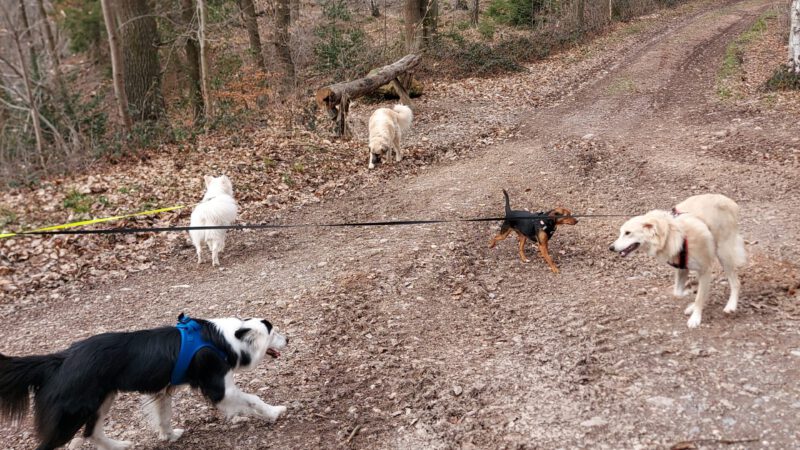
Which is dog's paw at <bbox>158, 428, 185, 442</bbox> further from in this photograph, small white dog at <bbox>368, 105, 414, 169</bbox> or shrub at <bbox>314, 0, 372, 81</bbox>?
shrub at <bbox>314, 0, 372, 81</bbox>

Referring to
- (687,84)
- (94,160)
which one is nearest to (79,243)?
(94,160)

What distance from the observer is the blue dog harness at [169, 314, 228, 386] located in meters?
3.88

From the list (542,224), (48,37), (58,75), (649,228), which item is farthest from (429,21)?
(649,228)

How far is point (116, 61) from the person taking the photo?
12.6 metres

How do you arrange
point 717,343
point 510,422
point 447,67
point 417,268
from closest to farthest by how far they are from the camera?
point 510,422 < point 717,343 < point 417,268 < point 447,67

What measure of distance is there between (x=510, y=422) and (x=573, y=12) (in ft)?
79.9

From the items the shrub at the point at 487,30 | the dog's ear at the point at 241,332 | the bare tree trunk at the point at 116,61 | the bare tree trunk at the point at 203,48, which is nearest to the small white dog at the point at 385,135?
the bare tree trunk at the point at 203,48

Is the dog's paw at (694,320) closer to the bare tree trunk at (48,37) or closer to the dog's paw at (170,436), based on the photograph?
the dog's paw at (170,436)

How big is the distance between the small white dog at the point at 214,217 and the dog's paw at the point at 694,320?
601 cm

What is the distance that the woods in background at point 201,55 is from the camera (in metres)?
13.0

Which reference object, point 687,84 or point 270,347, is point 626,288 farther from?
point 687,84

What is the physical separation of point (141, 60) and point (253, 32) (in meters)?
5.31

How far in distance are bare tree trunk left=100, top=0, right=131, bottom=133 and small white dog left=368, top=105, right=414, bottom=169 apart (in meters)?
6.00

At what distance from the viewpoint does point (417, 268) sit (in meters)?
7.20
